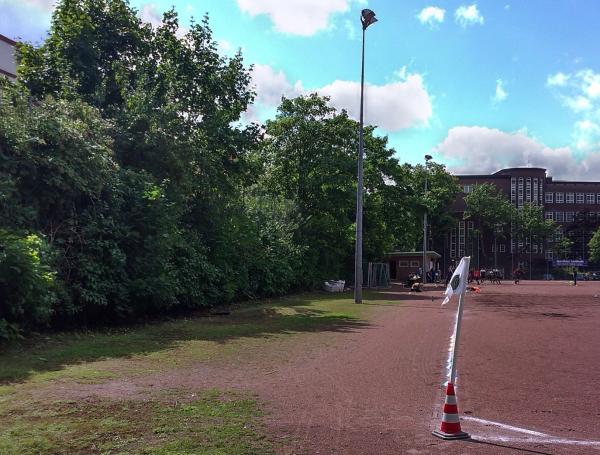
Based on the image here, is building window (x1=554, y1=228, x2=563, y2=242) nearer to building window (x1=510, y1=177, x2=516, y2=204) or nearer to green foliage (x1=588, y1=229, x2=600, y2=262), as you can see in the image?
green foliage (x1=588, y1=229, x2=600, y2=262)

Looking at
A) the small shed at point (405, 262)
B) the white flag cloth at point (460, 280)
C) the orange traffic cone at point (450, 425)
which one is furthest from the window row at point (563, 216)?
the orange traffic cone at point (450, 425)

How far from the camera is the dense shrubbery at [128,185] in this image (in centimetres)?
1289

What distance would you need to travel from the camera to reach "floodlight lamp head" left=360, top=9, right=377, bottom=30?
26.4 metres

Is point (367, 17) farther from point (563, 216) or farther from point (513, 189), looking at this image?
point (563, 216)

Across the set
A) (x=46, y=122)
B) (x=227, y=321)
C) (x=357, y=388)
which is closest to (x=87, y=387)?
(x=357, y=388)

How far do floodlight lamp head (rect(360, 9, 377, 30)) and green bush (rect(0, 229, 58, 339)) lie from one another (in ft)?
66.2

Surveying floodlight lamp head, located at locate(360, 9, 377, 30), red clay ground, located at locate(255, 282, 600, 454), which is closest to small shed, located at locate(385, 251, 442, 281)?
floodlight lamp head, located at locate(360, 9, 377, 30)

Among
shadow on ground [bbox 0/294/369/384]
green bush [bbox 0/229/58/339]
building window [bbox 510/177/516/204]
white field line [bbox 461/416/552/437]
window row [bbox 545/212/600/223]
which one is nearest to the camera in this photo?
white field line [bbox 461/416/552/437]

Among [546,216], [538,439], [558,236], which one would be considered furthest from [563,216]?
[538,439]

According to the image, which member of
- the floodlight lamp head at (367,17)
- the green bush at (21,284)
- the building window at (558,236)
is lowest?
the green bush at (21,284)

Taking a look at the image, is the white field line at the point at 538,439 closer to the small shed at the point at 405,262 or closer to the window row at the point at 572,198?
the small shed at the point at 405,262

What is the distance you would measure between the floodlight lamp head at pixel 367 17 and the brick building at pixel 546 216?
86.8 m

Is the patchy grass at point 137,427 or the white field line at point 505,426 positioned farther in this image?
the white field line at point 505,426

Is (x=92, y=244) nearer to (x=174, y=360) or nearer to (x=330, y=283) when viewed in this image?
(x=174, y=360)
